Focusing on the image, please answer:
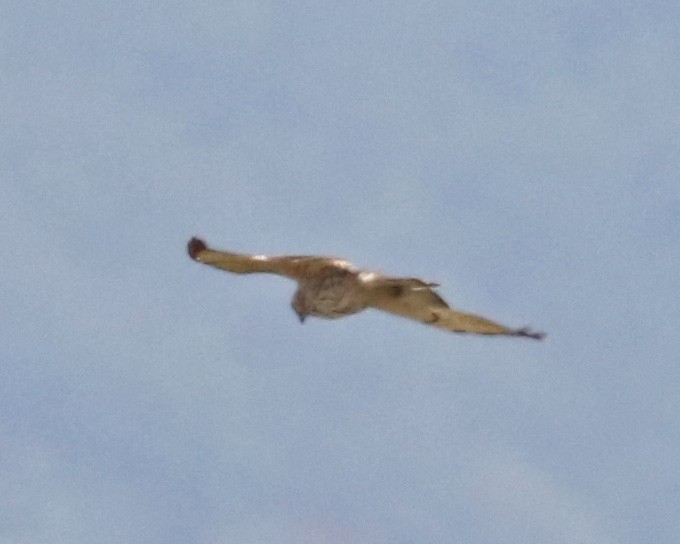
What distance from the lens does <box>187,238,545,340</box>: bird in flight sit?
36.6 m

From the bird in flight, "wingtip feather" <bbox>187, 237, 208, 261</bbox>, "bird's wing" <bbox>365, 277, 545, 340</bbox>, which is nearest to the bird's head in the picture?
the bird in flight

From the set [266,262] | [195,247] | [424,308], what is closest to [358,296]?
[424,308]

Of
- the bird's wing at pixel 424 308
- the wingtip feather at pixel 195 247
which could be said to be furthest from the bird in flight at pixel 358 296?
the wingtip feather at pixel 195 247

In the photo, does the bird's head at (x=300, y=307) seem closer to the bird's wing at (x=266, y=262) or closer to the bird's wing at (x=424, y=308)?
the bird's wing at (x=266, y=262)

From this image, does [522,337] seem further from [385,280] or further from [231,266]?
[231,266]

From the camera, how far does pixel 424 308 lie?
37312mm

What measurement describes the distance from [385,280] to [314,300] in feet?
6.96

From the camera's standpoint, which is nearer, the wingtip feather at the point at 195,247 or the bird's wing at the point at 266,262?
the bird's wing at the point at 266,262

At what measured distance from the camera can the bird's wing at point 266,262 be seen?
37.3m

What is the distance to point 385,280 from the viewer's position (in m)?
36.1

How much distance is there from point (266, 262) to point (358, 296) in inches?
110

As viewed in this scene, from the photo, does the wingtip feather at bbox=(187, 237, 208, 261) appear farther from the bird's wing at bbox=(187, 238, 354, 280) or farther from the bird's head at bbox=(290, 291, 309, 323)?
the bird's head at bbox=(290, 291, 309, 323)

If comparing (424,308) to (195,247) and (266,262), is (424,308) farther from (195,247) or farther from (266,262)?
(195,247)

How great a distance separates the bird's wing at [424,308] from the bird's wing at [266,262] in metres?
0.86
